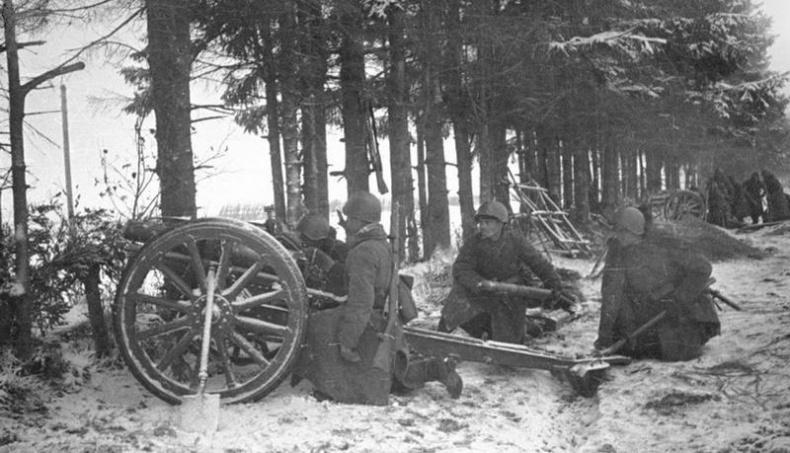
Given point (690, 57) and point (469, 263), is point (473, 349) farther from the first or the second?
point (690, 57)

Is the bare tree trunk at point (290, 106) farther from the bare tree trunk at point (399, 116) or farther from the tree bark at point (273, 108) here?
the bare tree trunk at point (399, 116)

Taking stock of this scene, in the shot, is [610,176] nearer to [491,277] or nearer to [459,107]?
[459,107]

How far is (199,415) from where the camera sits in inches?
161

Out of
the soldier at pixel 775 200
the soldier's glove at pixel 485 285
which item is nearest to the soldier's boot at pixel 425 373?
the soldier's glove at pixel 485 285

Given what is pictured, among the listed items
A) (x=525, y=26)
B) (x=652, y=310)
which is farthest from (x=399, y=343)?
(x=525, y=26)

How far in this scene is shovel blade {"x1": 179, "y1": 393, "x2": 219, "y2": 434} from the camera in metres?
4.07

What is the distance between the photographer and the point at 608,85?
13.3 m

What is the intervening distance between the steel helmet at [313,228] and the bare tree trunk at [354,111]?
5.49 meters

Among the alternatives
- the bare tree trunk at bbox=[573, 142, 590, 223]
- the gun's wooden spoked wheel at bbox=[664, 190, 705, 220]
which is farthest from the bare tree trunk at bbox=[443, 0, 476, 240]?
the gun's wooden spoked wheel at bbox=[664, 190, 705, 220]

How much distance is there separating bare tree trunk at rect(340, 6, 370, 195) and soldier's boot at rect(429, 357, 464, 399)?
7.06 meters

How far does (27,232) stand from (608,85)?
11.4 meters

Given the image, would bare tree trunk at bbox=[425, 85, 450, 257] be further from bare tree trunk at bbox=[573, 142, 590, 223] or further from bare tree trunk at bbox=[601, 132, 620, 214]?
bare tree trunk at bbox=[601, 132, 620, 214]

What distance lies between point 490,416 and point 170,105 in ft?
14.5

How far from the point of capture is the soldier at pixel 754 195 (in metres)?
19.1
